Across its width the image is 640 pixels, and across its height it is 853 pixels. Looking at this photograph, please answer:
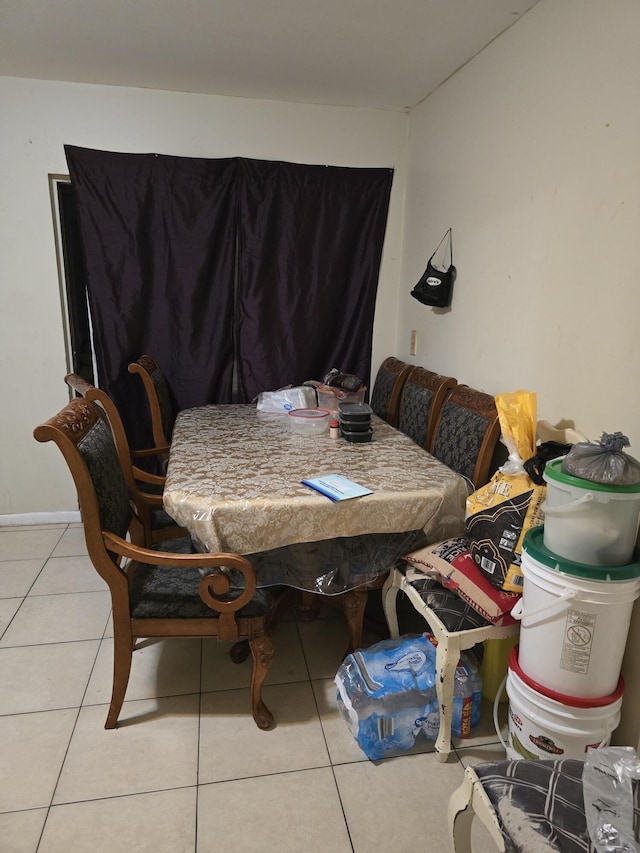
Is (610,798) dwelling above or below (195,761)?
above

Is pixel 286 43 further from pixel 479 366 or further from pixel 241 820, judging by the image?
pixel 241 820

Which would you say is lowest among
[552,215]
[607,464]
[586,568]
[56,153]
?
[586,568]

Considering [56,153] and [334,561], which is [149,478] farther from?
[56,153]

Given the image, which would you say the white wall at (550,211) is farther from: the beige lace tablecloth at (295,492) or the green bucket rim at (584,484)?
the beige lace tablecloth at (295,492)

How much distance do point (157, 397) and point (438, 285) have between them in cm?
153

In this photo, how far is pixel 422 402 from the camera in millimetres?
2623

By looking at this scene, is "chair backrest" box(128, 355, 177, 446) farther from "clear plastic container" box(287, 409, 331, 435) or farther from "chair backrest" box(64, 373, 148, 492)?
"clear plastic container" box(287, 409, 331, 435)

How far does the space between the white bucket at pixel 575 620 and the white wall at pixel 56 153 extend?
92.8 inches

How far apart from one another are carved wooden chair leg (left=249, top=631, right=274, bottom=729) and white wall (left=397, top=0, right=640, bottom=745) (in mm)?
1053

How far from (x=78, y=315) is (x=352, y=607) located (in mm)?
2356

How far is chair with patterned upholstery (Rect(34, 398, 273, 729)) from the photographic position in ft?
4.87

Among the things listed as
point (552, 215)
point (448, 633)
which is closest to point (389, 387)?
point (552, 215)

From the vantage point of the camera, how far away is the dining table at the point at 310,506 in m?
1.57

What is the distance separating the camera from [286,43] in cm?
223
